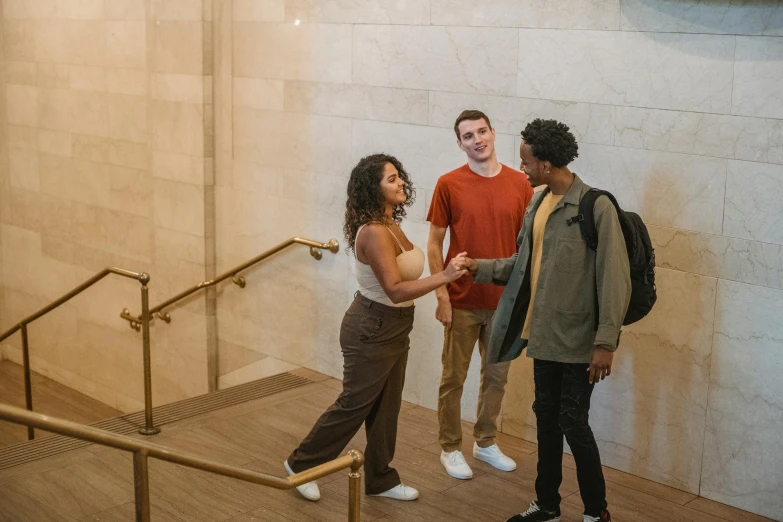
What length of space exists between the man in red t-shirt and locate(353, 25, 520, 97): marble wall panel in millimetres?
726

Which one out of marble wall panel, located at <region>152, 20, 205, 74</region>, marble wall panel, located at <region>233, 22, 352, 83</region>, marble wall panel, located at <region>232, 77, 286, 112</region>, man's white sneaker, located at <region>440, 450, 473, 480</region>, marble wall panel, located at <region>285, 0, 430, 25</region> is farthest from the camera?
marble wall panel, located at <region>152, 20, 205, 74</region>

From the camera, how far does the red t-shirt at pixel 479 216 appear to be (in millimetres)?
4883

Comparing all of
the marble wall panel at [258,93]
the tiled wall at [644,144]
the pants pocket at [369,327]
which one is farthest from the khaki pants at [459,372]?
the marble wall panel at [258,93]

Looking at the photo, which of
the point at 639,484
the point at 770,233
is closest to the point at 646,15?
the point at 770,233

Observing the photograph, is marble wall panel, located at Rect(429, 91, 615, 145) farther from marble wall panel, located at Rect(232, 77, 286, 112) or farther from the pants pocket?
the pants pocket

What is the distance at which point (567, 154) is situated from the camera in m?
4.11

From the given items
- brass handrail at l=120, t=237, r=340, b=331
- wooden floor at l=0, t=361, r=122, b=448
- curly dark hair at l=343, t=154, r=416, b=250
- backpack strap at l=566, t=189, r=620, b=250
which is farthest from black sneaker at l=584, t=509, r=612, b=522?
wooden floor at l=0, t=361, r=122, b=448

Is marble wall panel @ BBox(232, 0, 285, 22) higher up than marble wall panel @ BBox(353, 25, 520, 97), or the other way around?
marble wall panel @ BBox(232, 0, 285, 22)

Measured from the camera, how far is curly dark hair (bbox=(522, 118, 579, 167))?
408cm

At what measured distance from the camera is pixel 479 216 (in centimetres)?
488

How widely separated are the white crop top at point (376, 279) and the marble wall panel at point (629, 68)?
142 centimetres

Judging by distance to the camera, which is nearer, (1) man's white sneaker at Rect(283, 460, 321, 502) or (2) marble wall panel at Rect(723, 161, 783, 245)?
(2) marble wall panel at Rect(723, 161, 783, 245)

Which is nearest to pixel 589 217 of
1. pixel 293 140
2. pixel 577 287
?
pixel 577 287

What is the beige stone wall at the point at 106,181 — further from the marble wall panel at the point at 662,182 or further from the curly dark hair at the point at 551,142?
the curly dark hair at the point at 551,142
